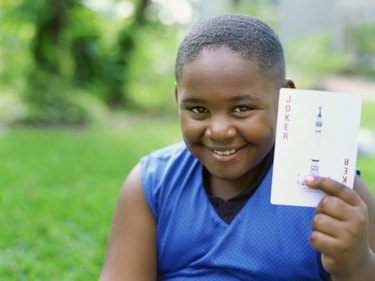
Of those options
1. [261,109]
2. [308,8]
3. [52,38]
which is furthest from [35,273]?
[308,8]

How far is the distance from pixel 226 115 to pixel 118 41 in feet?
33.8

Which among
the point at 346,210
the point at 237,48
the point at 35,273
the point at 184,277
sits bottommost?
the point at 35,273

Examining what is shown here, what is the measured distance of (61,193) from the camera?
14.5 feet

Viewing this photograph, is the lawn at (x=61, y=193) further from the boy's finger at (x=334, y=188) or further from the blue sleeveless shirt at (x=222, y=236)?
the boy's finger at (x=334, y=188)

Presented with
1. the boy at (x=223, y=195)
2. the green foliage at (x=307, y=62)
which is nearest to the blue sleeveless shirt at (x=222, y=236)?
the boy at (x=223, y=195)

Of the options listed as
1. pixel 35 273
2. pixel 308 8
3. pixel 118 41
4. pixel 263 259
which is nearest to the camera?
pixel 263 259

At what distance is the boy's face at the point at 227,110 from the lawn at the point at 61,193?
4.84 ft

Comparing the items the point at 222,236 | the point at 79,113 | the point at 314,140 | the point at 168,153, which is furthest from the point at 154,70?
the point at 314,140

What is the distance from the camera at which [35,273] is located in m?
2.94

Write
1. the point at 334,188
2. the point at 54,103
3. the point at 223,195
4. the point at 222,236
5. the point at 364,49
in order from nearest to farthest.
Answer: the point at 334,188 → the point at 222,236 → the point at 223,195 → the point at 54,103 → the point at 364,49

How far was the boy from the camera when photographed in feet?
5.45

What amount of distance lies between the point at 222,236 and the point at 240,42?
0.60m

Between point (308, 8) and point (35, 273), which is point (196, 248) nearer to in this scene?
point (35, 273)

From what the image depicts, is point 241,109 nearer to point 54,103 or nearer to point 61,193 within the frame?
point 61,193
